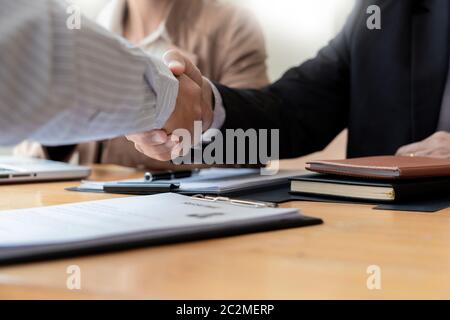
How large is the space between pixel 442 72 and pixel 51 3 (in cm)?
91

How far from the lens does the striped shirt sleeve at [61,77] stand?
0.46 m

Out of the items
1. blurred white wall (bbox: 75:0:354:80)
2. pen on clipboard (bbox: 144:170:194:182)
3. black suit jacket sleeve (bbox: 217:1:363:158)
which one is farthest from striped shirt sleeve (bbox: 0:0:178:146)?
blurred white wall (bbox: 75:0:354:80)

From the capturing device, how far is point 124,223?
52 centimetres

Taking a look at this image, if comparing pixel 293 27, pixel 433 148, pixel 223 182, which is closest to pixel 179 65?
pixel 223 182

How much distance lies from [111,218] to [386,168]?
1.17 feet

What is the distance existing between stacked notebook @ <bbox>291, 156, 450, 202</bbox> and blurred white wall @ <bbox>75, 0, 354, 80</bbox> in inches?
63.5

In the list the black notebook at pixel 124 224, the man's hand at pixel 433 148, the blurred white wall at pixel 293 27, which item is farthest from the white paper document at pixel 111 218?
the blurred white wall at pixel 293 27

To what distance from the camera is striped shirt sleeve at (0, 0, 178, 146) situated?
1.50ft

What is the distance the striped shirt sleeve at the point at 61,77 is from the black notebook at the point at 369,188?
29 centimetres

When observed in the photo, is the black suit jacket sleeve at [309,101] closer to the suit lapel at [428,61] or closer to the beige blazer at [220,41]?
the suit lapel at [428,61]

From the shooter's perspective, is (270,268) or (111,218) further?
(111,218)

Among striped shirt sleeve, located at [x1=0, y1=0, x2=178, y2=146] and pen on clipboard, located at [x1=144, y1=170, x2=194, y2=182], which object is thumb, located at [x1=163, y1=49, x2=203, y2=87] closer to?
pen on clipboard, located at [x1=144, y1=170, x2=194, y2=182]

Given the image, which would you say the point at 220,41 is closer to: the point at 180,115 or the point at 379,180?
the point at 180,115

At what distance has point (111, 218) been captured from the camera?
55cm
